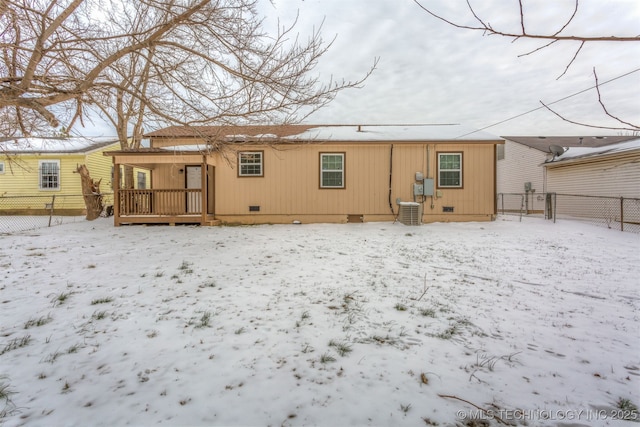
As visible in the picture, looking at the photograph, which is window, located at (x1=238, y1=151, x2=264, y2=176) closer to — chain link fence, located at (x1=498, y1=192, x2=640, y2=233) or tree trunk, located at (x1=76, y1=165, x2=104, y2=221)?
tree trunk, located at (x1=76, y1=165, x2=104, y2=221)

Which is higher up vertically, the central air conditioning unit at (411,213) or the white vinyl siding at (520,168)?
the white vinyl siding at (520,168)

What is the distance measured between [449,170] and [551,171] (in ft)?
31.9

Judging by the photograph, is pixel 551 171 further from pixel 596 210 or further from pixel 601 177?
pixel 596 210

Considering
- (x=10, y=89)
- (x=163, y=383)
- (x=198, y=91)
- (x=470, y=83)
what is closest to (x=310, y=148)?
(x=470, y=83)

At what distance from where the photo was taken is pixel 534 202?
18375 mm

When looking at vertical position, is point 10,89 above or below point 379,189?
above

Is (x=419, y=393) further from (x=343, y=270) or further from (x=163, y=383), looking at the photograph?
(x=343, y=270)

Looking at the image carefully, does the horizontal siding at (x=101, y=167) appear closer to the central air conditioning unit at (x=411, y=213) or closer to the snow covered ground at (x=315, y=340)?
the snow covered ground at (x=315, y=340)

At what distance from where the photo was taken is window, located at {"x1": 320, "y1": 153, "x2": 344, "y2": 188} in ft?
37.3

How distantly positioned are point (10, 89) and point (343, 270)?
498 centimetres

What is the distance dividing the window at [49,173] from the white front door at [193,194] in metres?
9.56

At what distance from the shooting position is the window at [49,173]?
15750 mm

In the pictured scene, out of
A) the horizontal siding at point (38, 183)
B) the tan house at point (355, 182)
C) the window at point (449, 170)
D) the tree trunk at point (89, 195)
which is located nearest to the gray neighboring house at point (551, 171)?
the tan house at point (355, 182)

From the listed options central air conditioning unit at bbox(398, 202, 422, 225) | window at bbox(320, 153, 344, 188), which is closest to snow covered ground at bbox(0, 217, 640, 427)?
central air conditioning unit at bbox(398, 202, 422, 225)
